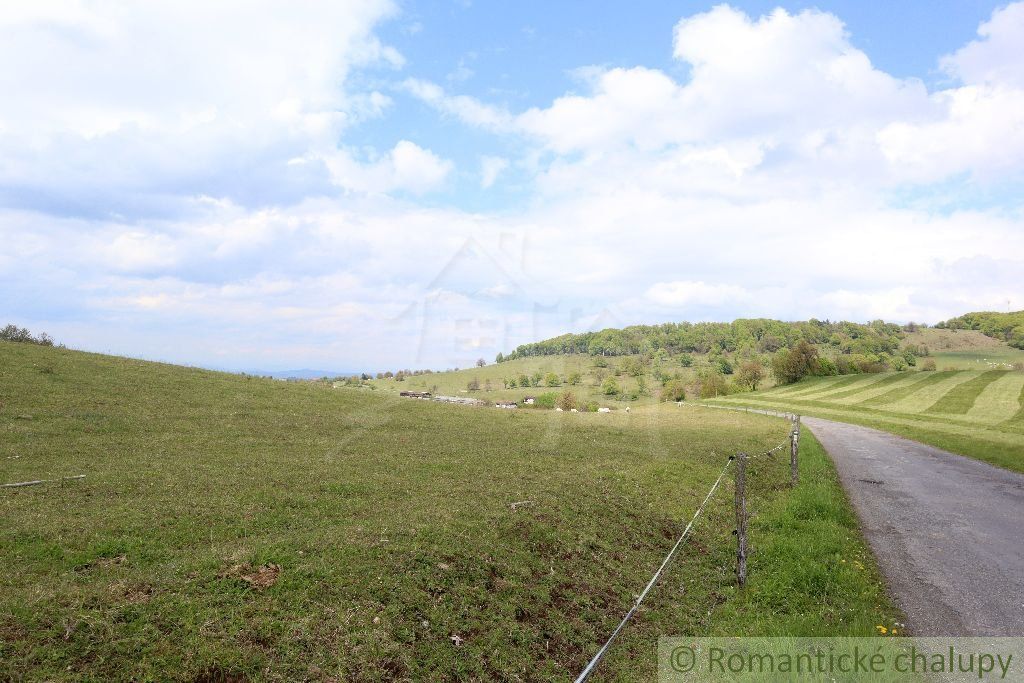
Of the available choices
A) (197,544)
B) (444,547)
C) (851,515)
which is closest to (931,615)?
(851,515)

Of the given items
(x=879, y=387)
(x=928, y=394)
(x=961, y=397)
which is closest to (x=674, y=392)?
(x=879, y=387)

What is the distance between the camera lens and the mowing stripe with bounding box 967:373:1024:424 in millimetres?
59403

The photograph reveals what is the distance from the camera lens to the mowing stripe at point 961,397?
68156mm

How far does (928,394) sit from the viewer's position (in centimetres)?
8612

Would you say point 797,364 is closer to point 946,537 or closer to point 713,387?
point 713,387

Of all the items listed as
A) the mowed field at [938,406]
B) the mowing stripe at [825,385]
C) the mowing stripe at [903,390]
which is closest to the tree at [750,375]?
the mowed field at [938,406]

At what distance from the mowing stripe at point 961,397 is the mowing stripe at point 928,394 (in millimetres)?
1071

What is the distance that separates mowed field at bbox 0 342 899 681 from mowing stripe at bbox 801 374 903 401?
87.2 metres

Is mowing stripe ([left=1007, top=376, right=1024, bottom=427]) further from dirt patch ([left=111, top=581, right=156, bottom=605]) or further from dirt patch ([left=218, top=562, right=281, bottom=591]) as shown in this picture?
dirt patch ([left=111, top=581, right=156, bottom=605])

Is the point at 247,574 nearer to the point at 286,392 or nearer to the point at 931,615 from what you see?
the point at 931,615

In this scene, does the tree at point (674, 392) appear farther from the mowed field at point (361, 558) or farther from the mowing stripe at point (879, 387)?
the mowed field at point (361, 558)

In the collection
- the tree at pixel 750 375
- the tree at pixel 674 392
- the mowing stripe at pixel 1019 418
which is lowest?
the tree at pixel 674 392

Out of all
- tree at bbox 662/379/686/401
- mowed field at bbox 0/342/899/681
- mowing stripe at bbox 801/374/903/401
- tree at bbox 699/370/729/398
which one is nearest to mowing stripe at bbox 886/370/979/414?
mowing stripe at bbox 801/374/903/401

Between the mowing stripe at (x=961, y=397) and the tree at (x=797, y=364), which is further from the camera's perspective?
the tree at (x=797, y=364)
